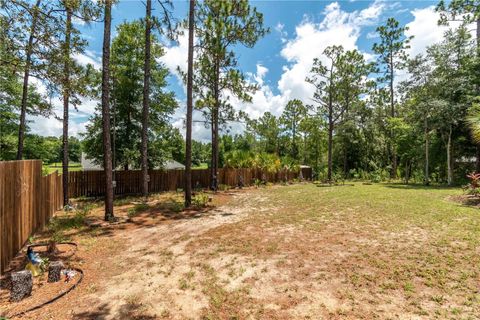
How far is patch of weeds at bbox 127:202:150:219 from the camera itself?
8219 mm

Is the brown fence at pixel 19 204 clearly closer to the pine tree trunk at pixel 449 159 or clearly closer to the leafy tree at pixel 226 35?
the leafy tree at pixel 226 35

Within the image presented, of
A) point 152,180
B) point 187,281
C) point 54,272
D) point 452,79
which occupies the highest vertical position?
point 452,79

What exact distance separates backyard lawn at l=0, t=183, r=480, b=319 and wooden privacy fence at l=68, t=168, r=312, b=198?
5.99m

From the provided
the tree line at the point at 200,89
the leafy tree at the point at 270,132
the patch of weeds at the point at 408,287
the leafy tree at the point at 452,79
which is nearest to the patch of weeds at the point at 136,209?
the tree line at the point at 200,89

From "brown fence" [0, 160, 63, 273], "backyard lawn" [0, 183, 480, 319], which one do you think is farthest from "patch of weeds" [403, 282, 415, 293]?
"brown fence" [0, 160, 63, 273]

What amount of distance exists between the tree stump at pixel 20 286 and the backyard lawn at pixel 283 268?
20.8 inches

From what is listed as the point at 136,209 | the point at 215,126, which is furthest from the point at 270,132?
the point at 136,209

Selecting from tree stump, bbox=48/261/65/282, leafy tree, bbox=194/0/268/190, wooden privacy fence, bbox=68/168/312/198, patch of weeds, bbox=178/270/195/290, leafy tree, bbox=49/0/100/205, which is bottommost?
patch of weeds, bbox=178/270/195/290

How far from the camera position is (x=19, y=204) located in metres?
4.86

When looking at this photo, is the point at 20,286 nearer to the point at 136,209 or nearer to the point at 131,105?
the point at 136,209

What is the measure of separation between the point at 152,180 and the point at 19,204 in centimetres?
877

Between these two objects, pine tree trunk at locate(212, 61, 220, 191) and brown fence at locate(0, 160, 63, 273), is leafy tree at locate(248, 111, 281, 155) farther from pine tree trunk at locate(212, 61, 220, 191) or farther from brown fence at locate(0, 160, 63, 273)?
brown fence at locate(0, 160, 63, 273)

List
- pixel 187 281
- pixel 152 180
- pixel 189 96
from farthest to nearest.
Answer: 1. pixel 152 180
2. pixel 189 96
3. pixel 187 281

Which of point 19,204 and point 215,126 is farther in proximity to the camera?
point 215,126
